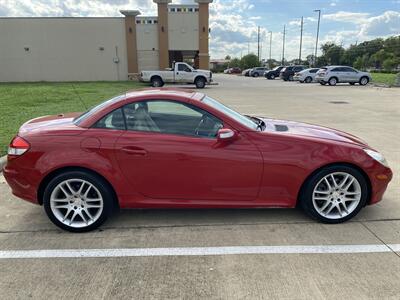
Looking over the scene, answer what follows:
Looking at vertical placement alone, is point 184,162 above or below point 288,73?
above

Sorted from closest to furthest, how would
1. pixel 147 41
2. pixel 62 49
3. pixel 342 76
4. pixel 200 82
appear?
pixel 200 82
pixel 342 76
pixel 62 49
pixel 147 41

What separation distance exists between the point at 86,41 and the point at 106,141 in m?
34.0

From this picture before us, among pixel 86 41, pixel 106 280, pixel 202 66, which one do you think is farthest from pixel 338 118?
pixel 86 41

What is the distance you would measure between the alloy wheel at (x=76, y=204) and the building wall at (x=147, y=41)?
3344cm

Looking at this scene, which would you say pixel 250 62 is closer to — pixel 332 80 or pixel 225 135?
pixel 332 80

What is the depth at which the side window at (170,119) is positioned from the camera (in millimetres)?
4027

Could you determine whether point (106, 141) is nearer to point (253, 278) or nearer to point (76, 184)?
point (76, 184)

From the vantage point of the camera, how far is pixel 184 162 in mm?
3934

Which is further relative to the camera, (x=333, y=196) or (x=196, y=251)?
(x=333, y=196)

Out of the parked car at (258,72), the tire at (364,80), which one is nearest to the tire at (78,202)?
the tire at (364,80)

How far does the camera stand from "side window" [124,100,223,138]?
13.2 ft

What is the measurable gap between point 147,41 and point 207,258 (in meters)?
34.5

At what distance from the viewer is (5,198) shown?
495 centimetres

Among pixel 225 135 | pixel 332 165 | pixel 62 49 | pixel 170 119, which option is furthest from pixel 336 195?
pixel 62 49
